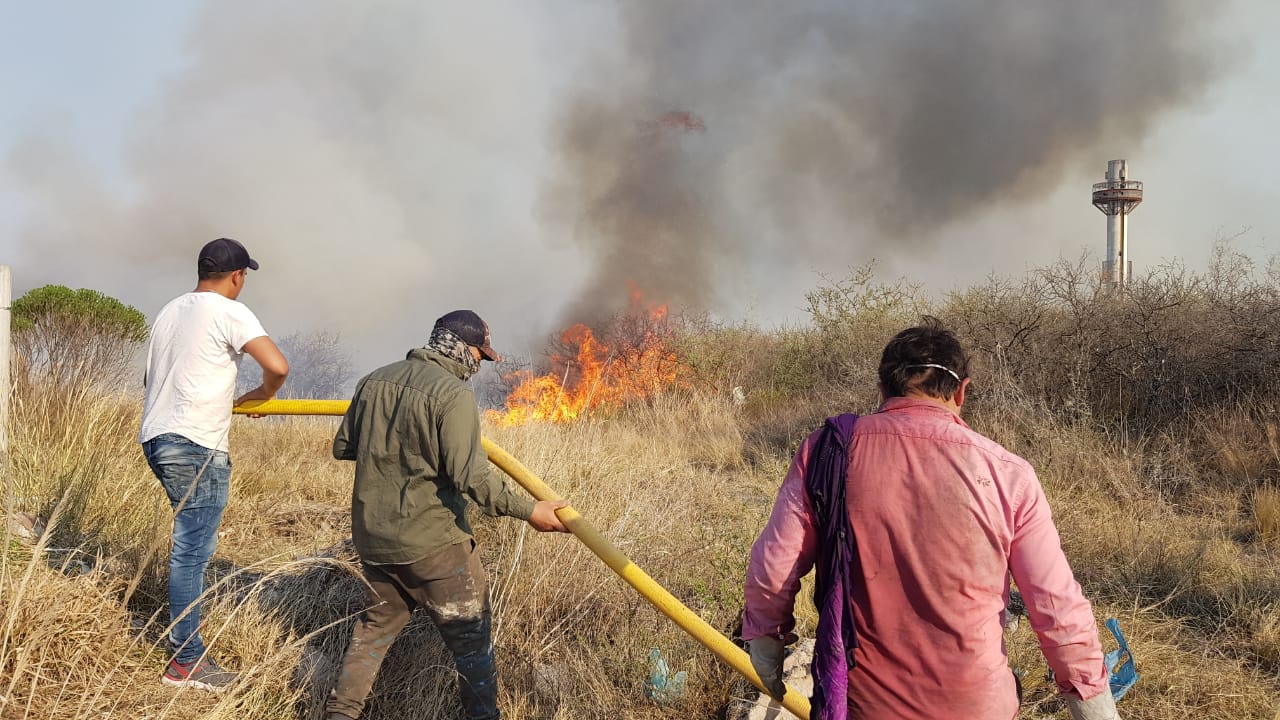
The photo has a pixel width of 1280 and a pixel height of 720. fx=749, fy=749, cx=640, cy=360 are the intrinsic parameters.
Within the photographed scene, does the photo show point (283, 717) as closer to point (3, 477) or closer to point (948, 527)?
point (3, 477)

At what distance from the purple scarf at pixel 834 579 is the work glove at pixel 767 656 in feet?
0.49

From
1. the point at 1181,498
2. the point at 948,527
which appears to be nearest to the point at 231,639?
the point at 948,527

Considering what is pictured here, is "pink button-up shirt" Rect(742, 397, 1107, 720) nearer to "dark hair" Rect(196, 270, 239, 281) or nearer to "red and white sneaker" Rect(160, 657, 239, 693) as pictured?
"red and white sneaker" Rect(160, 657, 239, 693)

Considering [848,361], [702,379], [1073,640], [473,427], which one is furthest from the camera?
[702,379]

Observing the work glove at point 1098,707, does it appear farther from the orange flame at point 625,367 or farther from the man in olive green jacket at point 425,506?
the orange flame at point 625,367

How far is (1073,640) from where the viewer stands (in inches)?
70.1

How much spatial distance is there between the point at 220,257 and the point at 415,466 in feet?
4.59

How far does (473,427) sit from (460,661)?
39.5 inches

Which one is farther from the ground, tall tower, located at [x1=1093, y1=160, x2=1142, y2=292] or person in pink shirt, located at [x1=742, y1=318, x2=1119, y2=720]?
tall tower, located at [x1=1093, y1=160, x2=1142, y2=292]

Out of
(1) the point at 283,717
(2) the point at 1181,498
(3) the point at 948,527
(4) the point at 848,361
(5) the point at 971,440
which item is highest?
(4) the point at 848,361

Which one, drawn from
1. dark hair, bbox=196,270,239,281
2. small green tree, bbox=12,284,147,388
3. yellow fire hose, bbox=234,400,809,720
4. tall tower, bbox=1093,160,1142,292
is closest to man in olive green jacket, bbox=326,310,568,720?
yellow fire hose, bbox=234,400,809,720

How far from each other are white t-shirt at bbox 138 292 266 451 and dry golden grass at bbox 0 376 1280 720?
0.53 meters

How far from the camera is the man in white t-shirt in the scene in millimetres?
3227

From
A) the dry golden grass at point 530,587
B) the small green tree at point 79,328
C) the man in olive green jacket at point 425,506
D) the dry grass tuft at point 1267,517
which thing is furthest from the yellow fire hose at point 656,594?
the small green tree at point 79,328
